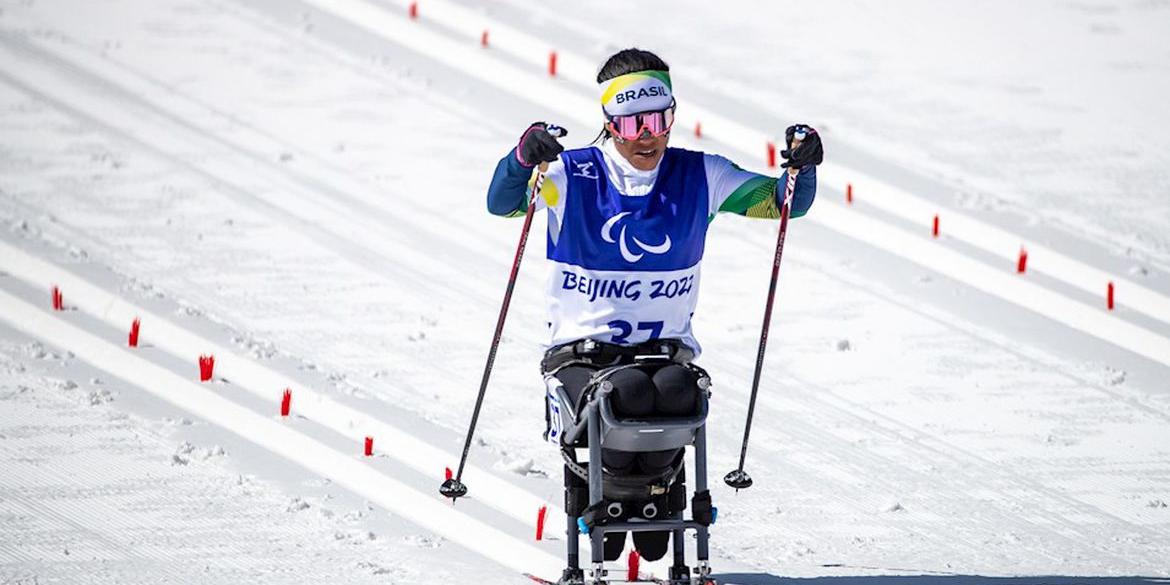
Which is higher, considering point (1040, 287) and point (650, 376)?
point (650, 376)

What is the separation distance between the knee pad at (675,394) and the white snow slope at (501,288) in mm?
1331

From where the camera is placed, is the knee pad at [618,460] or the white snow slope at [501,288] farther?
the white snow slope at [501,288]

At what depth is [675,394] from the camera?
19.6 ft

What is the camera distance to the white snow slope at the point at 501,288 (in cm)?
774

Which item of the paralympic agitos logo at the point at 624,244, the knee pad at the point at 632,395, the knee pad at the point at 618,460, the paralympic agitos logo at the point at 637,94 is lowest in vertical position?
the knee pad at the point at 618,460

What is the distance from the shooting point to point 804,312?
11.3 metres

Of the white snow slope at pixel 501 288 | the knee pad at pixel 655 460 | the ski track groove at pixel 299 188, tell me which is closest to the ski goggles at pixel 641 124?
the knee pad at pixel 655 460

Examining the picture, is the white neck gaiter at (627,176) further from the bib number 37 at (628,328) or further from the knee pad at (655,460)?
the knee pad at (655,460)

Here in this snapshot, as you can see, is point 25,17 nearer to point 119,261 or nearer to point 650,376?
point 119,261

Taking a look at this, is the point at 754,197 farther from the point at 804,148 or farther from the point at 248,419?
the point at 248,419

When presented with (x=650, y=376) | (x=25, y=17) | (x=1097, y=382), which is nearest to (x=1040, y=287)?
(x=1097, y=382)

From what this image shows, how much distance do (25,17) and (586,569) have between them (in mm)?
10987

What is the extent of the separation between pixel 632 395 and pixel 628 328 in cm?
55

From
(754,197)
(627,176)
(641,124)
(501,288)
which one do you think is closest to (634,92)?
(641,124)
